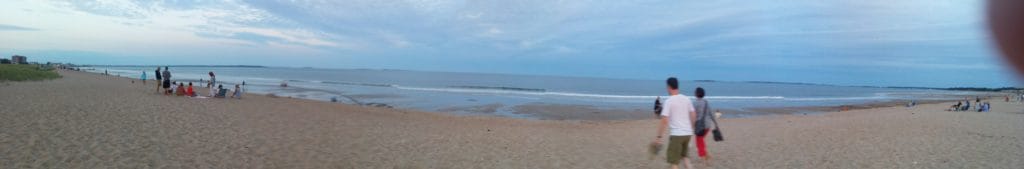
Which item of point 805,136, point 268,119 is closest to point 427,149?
point 268,119

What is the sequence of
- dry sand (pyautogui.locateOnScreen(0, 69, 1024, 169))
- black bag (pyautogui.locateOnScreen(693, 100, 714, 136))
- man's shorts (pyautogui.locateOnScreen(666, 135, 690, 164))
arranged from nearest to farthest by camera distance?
1. man's shorts (pyautogui.locateOnScreen(666, 135, 690, 164))
2. black bag (pyautogui.locateOnScreen(693, 100, 714, 136))
3. dry sand (pyautogui.locateOnScreen(0, 69, 1024, 169))

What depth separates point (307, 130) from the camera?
12.2 meters

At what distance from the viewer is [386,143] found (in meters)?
Result: 10.9

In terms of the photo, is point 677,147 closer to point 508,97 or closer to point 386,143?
point 386,143

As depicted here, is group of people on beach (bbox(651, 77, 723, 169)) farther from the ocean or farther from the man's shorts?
the ocean

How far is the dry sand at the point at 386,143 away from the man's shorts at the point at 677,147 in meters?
1.53

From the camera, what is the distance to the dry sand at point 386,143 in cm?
838

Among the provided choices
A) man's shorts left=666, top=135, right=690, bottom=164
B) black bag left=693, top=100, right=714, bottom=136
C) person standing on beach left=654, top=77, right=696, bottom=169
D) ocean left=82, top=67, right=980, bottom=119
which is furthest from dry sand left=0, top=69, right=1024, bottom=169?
ocean left=82, top=67, right=980, bottom=119

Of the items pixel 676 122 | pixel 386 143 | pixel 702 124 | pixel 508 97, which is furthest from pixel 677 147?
pixel 508 97

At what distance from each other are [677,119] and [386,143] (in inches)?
232

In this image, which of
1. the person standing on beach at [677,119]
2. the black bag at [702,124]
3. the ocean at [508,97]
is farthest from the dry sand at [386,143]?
the ocean at [508,97]

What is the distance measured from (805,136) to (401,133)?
371 inches

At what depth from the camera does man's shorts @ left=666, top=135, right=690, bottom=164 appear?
7285 millimetres

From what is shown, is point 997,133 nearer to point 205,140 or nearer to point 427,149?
point 427,149
